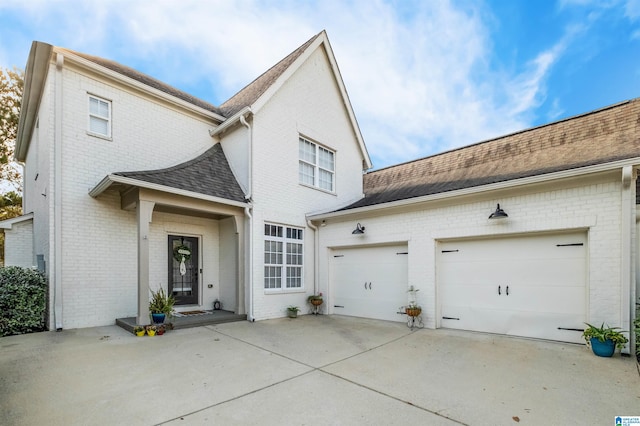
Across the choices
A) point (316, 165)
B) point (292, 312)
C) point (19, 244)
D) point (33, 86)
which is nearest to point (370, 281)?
point (292, 312)

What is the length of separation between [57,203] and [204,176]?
3000mm

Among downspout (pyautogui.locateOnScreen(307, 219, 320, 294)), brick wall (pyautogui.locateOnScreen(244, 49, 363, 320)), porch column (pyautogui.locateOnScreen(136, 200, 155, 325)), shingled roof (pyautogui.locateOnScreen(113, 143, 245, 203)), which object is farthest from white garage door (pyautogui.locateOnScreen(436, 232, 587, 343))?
porch column (pyautogui.locateOnScreen(136, 200, 155, 325))

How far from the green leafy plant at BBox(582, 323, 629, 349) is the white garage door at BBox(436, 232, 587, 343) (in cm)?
55

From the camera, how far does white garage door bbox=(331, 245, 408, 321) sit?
26.0 feet

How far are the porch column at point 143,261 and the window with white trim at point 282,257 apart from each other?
9.61 feet

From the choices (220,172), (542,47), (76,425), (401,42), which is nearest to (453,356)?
(76,425)

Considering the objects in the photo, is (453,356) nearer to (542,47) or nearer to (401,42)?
(401,42)

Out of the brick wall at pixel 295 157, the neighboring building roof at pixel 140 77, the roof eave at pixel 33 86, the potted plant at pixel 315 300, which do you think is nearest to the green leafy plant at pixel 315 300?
the potted plant at pixel 315 300

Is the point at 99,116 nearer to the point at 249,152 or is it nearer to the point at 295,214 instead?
the point at 249,152

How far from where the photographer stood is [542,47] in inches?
481

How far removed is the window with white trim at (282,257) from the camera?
8508 mm

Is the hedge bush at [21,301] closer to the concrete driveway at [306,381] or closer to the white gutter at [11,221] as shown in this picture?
the concrete driveway at [306,381]

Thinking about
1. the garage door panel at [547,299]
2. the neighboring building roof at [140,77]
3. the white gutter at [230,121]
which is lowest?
the garage door panel at [547,299]

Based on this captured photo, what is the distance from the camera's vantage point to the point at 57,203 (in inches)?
254
